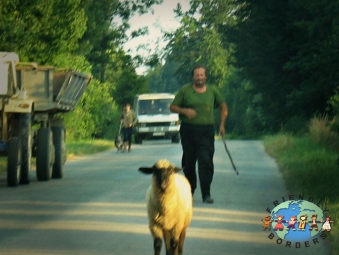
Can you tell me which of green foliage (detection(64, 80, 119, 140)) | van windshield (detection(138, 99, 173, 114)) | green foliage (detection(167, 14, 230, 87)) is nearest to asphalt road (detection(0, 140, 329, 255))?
green foliage (detection(64, 80, 119, 140))

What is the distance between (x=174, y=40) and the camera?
10250cm

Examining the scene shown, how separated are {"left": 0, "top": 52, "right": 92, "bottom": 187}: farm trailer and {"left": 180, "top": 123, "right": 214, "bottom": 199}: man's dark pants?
4675 mm

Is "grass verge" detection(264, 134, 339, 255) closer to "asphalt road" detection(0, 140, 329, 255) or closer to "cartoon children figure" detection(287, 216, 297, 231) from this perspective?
"asphalt road" detection(0, 140, 329, 255)

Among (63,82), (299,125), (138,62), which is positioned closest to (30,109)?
(63,82)

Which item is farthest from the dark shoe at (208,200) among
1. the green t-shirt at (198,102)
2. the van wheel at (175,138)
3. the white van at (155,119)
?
the van wheel at (175,138)

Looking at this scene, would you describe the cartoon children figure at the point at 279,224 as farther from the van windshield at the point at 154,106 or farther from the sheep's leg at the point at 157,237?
the van windshield at the point at 154,106

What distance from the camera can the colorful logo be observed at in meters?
10.9

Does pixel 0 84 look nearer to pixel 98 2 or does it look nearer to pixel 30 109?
pixel 30 109

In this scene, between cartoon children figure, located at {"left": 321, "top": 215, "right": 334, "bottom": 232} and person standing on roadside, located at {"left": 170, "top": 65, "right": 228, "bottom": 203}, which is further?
person standing on roadside, located at {"left": 170, "top": 65, "right": 228, "bottom": 203}

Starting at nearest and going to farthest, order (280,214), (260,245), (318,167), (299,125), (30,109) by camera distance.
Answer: (260,245) < (280,214) < (30,109) < (318,167) < (299,125)

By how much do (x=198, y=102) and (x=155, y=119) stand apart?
109 ft

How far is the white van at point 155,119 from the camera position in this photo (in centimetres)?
4694

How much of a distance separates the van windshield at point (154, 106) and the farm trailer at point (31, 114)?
84.2 feet

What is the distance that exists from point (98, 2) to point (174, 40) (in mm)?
56154
